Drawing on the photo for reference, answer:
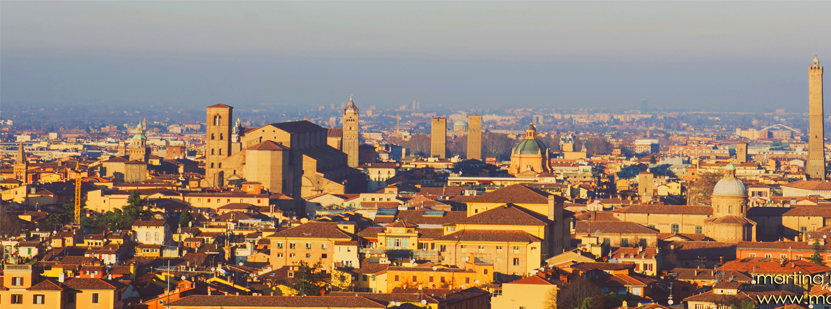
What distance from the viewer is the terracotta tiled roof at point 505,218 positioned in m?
38.8

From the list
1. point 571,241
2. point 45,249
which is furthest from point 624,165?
point 45,249

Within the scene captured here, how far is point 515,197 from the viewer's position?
136 feet

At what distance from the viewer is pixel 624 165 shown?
10625 cm

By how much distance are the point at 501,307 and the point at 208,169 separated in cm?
4609

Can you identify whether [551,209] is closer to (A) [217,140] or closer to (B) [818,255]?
(B) [818,255]

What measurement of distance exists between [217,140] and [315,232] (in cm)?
3590

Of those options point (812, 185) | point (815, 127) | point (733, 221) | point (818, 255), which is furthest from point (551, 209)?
point (815, 127)

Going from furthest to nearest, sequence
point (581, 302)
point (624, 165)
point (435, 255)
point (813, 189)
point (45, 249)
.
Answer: point (624, 165), point (813, 189), point (45, 249), point (435, 255), point (581, 302)

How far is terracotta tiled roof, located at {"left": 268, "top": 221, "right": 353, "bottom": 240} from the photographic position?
1576 inches

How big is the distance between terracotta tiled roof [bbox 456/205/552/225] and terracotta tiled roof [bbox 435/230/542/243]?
0.60 metres

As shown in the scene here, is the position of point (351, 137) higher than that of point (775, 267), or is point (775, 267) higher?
point (351, 137)

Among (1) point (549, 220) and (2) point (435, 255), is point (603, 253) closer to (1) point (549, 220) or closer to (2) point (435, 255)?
(1) point (549, 220)

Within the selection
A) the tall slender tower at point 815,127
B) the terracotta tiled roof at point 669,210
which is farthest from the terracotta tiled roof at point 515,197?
the tall slender tower at point 815,127

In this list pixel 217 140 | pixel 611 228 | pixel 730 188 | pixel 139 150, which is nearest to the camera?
pixel 611 228
